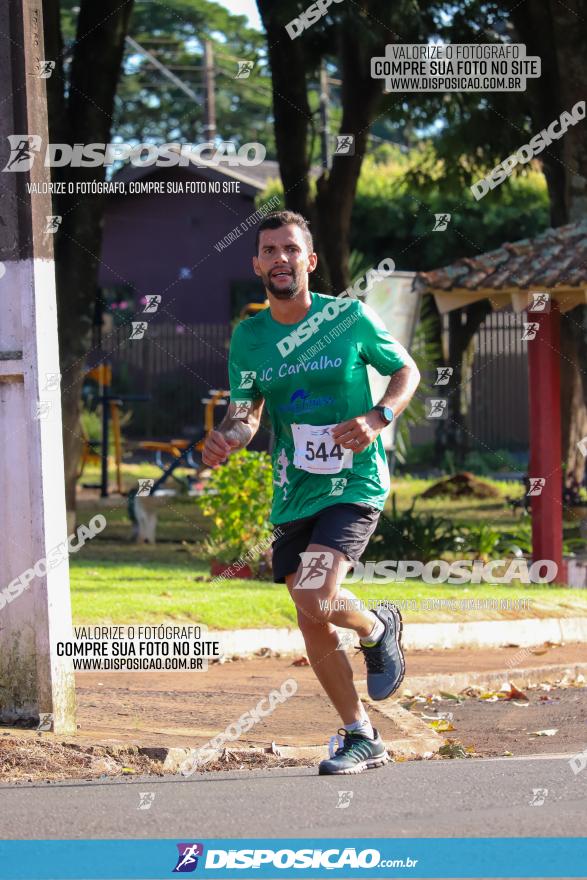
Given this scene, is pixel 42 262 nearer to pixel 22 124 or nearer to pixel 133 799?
pixel 22 124

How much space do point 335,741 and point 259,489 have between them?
7.13 metres

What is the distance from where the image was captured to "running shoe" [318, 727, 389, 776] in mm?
6754

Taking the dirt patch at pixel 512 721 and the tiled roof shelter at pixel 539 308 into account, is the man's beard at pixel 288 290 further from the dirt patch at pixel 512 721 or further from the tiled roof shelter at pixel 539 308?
the tiled roof shelter at pixel 539 308

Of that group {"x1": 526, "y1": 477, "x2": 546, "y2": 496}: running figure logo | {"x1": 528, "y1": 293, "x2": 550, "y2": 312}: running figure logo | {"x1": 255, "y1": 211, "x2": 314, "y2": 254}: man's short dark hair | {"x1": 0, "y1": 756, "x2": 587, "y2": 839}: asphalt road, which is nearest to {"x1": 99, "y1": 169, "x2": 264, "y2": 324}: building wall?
{"x1": 528, "y1": 293, "x2": 550, "y2": 312}: running figure logo

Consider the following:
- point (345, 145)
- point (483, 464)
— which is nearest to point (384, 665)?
point (345, 145)

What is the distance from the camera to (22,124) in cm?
756

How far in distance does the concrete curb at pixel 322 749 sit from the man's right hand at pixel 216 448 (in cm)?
139

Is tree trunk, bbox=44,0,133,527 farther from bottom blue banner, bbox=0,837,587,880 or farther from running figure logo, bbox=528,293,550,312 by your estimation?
bottom blue banner, bbox=0,837,587,880

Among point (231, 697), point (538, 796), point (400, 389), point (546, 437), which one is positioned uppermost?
point (400, 389)

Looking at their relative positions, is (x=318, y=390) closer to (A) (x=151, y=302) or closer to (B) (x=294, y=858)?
(B) (x=294, y=858)

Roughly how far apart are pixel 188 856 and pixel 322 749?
2.26 meters

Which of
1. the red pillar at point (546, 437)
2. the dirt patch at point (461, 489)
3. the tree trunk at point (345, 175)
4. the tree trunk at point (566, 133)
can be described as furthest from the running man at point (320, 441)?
the dirt patch at point (461, 489)

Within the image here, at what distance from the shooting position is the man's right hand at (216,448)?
6.55 meters

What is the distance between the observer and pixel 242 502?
45.9 ft
